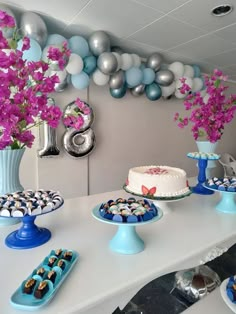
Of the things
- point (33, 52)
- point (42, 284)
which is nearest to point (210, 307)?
Answer: point (42, 284)

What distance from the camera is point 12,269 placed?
68 centimetres

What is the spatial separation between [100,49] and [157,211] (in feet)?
6.62

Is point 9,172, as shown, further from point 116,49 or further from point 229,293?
point 116,49

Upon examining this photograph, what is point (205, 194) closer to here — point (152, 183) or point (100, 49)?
point (152, 183)

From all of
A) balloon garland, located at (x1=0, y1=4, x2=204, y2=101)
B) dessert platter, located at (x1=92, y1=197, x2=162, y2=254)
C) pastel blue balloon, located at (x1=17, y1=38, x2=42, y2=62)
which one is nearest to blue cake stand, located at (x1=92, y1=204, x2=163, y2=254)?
dessert platter, located at (x1=92, y1=197, x2=162, y2=254)

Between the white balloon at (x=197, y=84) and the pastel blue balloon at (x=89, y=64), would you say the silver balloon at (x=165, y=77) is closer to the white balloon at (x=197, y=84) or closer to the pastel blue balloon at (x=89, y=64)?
the white balloon at (x=197, y=84)

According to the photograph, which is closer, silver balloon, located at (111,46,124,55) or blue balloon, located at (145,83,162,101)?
silver balloon, located at (111,46,124,55)

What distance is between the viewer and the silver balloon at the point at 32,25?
6.31 feet

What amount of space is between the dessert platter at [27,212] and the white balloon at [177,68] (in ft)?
8.79

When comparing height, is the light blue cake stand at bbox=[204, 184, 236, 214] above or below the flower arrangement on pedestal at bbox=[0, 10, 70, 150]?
below

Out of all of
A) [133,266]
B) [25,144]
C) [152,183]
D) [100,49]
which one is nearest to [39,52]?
[100,49]

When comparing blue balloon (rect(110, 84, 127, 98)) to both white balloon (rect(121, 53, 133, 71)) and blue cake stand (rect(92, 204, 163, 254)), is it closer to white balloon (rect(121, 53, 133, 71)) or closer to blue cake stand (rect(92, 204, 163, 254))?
white balloon (rect(121, 53, 133, 71))

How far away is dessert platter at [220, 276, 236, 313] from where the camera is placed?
739 millimetres

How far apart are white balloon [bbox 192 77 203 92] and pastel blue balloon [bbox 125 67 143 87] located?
960mm
